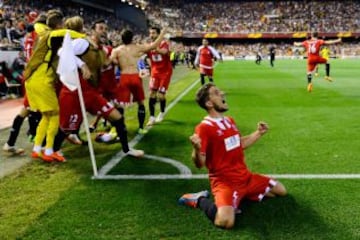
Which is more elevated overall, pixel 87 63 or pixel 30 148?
pixel 87 63

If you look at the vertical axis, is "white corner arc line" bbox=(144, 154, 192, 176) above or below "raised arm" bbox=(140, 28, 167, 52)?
below

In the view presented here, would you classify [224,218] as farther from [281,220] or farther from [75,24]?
[75,24]

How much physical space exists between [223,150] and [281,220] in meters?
0.92

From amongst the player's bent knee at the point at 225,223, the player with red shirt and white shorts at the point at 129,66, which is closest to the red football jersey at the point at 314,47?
the player with red shirt and white shorts at the point at 129,66

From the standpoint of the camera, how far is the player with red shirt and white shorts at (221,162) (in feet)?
16.2

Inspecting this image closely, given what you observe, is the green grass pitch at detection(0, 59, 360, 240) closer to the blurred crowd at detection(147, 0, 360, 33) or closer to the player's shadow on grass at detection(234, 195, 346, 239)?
the player's shadow on grass at detection(234, 195, 346, 239)

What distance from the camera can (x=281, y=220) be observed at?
4.91m

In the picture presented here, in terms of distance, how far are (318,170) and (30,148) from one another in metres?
4.96

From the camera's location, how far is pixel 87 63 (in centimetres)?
728

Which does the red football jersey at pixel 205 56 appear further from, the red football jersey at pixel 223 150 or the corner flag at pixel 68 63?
the red football jersey at pixel 223 150

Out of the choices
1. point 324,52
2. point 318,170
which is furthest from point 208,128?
point 324,52

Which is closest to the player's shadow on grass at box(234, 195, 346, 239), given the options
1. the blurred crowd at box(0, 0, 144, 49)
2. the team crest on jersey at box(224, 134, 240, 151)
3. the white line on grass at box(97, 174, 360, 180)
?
the team crest on jersey at box(224, 134, 240, 151)

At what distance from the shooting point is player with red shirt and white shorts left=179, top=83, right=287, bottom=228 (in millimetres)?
4941

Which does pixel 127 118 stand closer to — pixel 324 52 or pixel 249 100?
pixel 249 100
